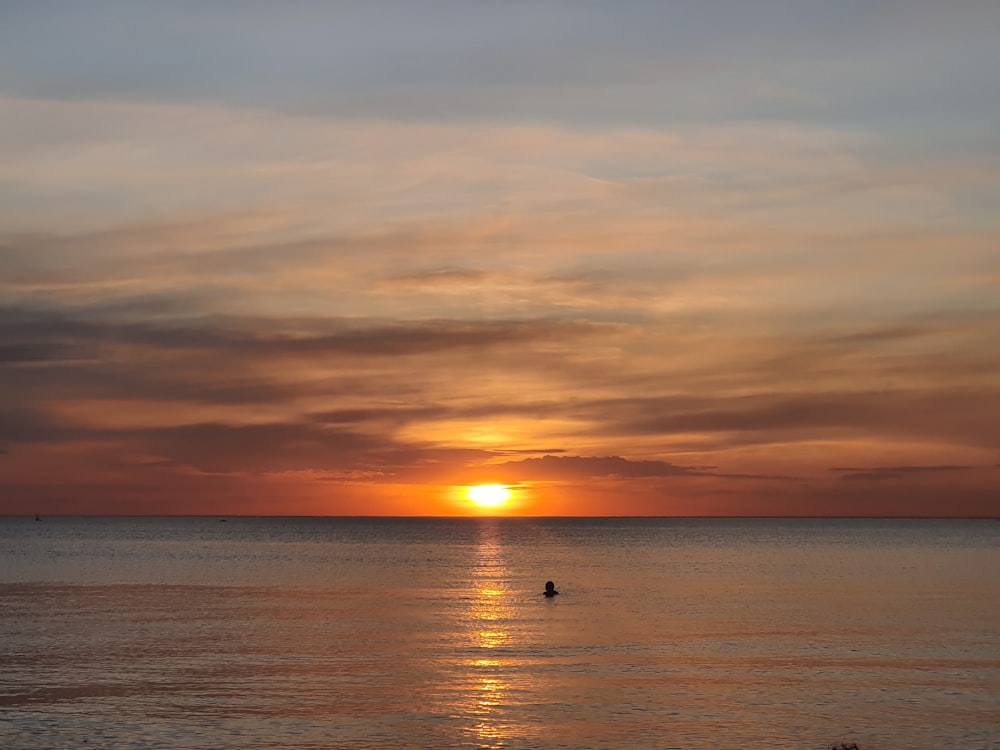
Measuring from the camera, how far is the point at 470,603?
83000 millimetres

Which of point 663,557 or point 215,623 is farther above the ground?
point 663,557

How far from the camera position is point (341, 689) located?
1800 inches

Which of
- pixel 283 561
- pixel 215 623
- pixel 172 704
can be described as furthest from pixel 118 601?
pixel 283 561

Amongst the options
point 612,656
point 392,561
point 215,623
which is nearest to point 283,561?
point 392,561

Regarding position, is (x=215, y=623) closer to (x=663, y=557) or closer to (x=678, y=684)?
(x=678, y=684)

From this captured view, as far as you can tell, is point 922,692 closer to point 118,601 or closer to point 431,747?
point 431,747

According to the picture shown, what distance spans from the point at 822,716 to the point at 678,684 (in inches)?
289

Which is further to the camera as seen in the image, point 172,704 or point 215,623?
point 215,623

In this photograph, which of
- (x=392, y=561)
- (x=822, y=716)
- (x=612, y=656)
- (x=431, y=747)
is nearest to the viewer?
(x=431, y=747)

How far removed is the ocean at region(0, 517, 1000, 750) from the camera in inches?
1507

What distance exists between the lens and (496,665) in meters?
51.9

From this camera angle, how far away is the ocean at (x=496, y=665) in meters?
38.3

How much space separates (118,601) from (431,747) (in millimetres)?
53244

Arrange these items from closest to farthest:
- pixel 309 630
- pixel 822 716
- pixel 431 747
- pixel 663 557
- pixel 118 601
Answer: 1. pixel 431 747
2. pixel 822 716
3. pixel 309 630
4. pixel 118 601
5. pixel 663 557
